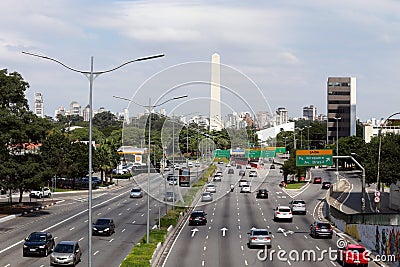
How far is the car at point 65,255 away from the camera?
3559 cm

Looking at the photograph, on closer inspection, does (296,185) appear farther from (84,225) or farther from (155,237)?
(155,237)

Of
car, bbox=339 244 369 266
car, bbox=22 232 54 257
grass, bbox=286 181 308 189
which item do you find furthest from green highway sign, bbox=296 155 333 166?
grass, bbox=286 181 308 189

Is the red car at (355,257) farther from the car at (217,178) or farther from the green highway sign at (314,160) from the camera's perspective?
the car at (217,178)

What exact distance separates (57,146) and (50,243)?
60.3 meters

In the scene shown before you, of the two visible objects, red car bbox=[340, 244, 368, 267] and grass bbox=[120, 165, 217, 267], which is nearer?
grass bbox=[120, 165, 217, 267]

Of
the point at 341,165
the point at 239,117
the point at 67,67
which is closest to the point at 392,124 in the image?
the point at 341,165

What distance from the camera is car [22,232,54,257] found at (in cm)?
4003

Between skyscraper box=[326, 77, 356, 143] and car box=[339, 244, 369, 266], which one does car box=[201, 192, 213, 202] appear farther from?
skyscraper box=[326, 77, 356, 143]

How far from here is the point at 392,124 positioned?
155750 millimetres

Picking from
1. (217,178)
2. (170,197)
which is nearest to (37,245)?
(170,197)

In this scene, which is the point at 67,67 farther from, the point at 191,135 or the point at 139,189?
the point at 139,189

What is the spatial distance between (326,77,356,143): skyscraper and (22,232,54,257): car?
488 ft

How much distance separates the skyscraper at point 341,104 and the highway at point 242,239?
3982 inches

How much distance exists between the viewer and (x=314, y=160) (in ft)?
200
